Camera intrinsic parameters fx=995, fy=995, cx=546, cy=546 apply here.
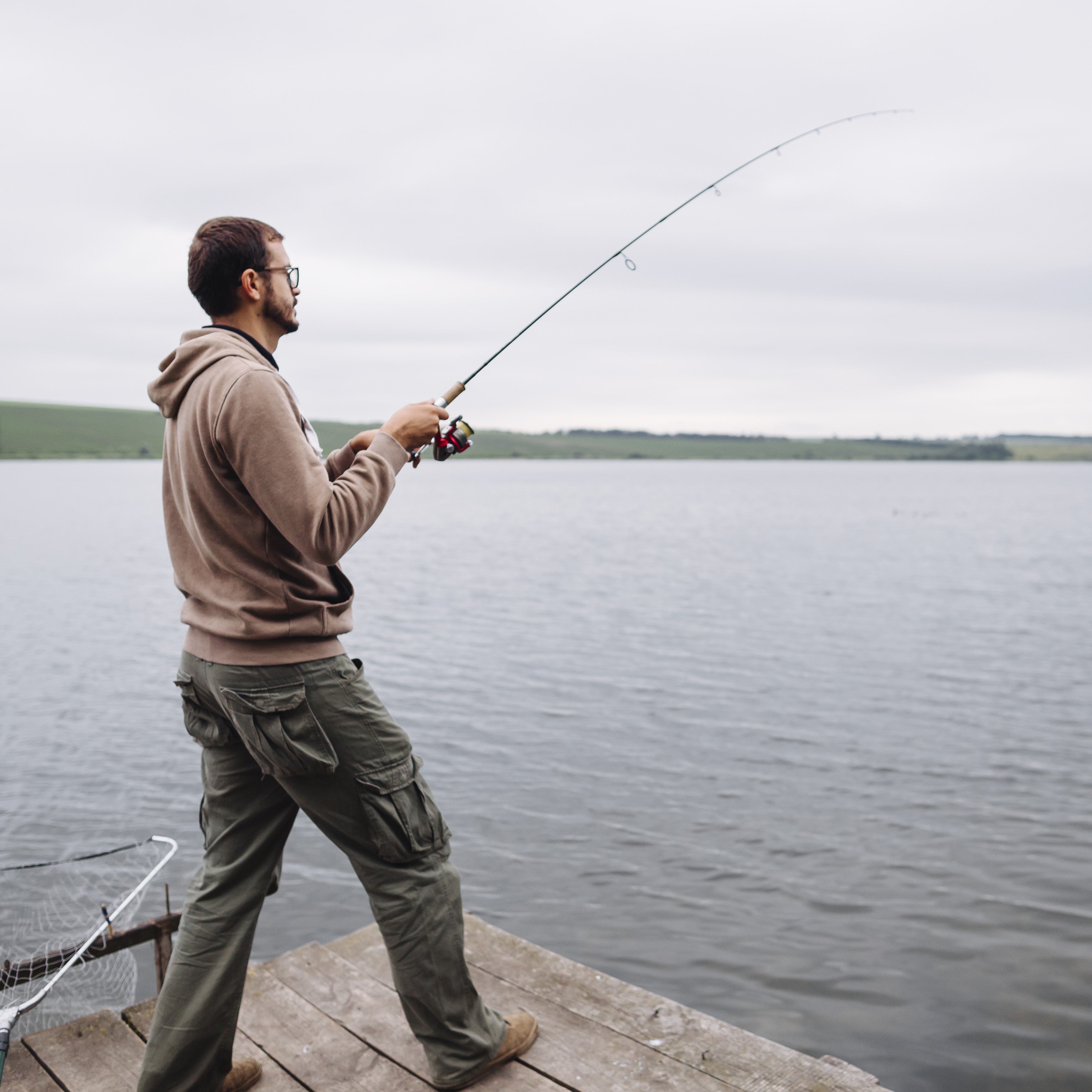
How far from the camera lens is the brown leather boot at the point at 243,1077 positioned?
2.84 m

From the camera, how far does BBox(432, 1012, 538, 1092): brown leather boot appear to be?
9.20 ft

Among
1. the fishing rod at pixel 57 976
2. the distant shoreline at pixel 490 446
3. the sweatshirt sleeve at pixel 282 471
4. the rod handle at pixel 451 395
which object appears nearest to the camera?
the sweatshirt sleeve at pixel 282 471

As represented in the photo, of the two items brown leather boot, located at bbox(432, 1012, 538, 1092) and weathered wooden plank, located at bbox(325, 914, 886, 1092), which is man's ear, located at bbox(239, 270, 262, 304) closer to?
brown leather boot, located at bbox(432, 1012, 538, 1092)

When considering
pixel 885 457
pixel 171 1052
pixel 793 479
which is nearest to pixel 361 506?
pixel 171 1052

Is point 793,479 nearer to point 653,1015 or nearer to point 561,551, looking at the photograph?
point 561,551

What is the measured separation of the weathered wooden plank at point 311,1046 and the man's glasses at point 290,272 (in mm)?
2190

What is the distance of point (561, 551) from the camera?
27.4 meters

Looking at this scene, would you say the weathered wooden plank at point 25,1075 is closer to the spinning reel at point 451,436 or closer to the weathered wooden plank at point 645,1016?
the weathered wooden plank at point 645,1016

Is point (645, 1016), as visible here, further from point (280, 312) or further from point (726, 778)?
point (726, 778)

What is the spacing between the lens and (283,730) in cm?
237

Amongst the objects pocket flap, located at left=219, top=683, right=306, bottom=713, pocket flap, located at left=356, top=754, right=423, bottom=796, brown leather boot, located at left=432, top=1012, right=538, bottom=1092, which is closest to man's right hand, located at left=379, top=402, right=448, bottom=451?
pocket flap, located at left=219, top=683, right=306, bottom=713

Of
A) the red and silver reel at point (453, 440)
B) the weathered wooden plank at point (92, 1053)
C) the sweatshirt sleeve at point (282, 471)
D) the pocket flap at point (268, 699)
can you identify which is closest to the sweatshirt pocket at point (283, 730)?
the pocket flap at point (268, 699)

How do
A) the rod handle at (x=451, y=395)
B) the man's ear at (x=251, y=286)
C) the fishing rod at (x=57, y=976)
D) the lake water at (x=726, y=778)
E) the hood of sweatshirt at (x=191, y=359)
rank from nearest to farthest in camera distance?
the hood of sweatshirt at (x=191, y=359)
the man's ear at (x=251, y=286)
the fishing rod at (x=57, y=976)
the rod handle at (x=451, y=395)
the lake water at (x=726, y=778)

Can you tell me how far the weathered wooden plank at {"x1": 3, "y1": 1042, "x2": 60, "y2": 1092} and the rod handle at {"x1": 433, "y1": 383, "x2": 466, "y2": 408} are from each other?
2.29m
